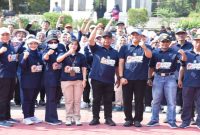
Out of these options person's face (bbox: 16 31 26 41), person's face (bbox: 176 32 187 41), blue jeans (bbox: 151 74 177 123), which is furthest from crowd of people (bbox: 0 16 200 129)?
person's face (bbox: 16 31 26 41)

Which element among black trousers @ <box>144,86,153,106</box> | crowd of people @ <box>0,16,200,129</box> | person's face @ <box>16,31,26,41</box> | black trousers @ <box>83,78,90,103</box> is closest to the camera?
crowd of people @ <box>0,16,200,129</box>

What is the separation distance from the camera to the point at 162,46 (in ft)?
35.9

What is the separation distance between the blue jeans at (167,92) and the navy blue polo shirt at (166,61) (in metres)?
0.17

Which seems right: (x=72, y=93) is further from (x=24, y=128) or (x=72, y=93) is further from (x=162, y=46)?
(x=162, y=46)

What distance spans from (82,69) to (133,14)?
3280 centimetres

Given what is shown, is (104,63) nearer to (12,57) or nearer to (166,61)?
(166,61)

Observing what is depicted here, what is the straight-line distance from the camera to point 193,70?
10750mm

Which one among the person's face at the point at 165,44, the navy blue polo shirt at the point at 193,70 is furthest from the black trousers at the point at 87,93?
the navy blue polo shirt at the point at 193,70

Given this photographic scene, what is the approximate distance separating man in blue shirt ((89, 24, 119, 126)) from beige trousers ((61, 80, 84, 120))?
1.16 feet

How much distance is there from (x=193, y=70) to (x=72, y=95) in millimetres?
2785

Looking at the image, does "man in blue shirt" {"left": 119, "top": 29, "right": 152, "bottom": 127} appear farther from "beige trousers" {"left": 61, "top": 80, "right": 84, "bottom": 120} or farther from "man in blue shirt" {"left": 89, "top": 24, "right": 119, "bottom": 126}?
"beige trousers" {"left": 61, "top": 80, "right": 84, "bottom": 120}

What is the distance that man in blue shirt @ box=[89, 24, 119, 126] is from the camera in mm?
10875

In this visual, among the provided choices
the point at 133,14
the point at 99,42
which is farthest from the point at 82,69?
the point at 133,14

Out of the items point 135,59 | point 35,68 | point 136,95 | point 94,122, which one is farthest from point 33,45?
point 136,95
